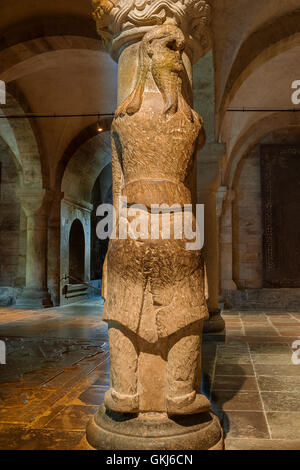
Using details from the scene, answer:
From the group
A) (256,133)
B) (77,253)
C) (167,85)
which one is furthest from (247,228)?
(167,85)

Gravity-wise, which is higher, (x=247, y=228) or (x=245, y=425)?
(x=247, y=228)

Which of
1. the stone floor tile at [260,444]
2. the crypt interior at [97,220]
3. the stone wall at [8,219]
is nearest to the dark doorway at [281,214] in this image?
the crypt interior at [97,220]

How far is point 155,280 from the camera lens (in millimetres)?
2018

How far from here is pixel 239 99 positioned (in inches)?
334

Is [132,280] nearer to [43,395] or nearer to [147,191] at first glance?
[147,191]

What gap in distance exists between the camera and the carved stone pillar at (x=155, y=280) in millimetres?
2014

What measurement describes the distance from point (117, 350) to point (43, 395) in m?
1.28

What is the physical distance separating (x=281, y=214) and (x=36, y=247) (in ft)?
21.8

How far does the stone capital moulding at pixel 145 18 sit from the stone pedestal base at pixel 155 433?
2.07 meters

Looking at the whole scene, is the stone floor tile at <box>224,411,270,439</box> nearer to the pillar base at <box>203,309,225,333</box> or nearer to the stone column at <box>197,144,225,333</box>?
the pillar base at <box>203,309,225,333</box>

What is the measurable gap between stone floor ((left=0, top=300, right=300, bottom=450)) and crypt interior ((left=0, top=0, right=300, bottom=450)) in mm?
16

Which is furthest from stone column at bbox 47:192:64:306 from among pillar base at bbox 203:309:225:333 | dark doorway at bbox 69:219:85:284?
pillar base at bbox 203:309:225:333

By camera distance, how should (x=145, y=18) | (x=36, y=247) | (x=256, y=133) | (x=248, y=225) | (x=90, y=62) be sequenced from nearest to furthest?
(x=145, y=18)
(x=90, y=62)
(x=36, y=247)
(x=256, y=133)
(x=248, y=225)

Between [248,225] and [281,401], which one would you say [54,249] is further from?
[281,401]
